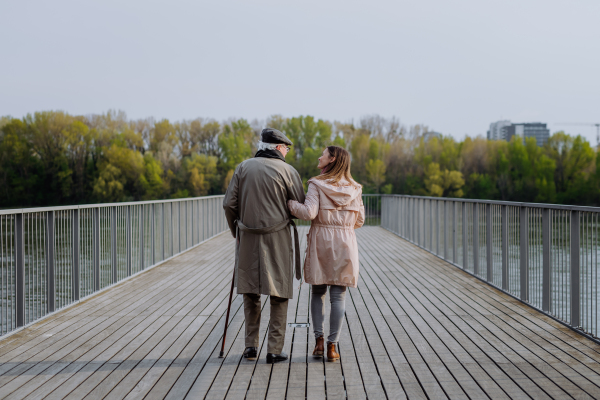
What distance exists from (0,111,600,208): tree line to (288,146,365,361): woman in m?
47.0

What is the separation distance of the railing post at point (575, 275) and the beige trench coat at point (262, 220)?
2134mm

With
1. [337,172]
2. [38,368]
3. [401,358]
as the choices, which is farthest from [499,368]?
[38,368]

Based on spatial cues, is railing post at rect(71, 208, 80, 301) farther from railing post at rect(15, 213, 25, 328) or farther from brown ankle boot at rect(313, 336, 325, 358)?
brown ankle boot at rect(313, 336, 325, 358)

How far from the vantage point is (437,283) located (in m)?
5.97

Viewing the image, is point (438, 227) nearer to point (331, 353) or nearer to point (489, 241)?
point (489, 241)

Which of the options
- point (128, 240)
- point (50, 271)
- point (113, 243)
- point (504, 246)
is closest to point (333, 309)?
point (50, 271)

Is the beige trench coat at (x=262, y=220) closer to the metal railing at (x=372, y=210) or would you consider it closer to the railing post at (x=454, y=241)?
the railing post at (x=454, y=241)

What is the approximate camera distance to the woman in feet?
10.6

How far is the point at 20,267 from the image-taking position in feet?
13.2

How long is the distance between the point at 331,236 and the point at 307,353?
0.80 metres

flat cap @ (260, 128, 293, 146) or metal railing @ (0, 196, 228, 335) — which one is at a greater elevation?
flat cap @ (260, 128, 293, 146)

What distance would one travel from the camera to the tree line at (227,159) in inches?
1953

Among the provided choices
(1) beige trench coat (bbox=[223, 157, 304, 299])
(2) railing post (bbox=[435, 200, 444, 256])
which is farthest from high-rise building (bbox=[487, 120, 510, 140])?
(1) beige trench coat (bbox=[223, 157, 304, 299])

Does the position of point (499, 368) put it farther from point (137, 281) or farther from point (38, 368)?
point (137, 281)
